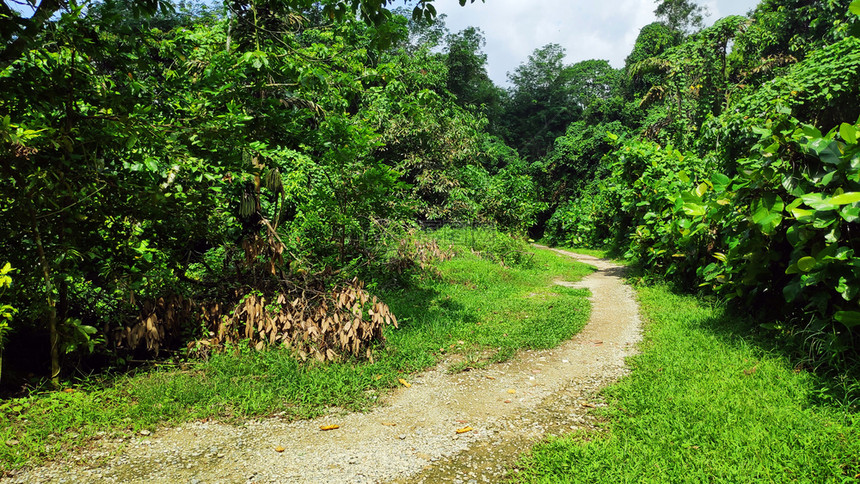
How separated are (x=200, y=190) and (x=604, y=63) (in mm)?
42667

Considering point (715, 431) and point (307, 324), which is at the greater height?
point (307, 324)

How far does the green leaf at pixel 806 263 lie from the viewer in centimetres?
346

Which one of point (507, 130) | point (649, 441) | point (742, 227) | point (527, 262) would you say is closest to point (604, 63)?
point (507, 130)

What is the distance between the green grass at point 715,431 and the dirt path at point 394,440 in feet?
0.97

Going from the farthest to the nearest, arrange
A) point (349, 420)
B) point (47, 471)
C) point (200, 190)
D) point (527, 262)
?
point (527, 262) → point (200, 190) → point (349, 420) → point (47, 471)

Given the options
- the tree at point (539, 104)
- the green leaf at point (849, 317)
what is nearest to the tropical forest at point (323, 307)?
the green leaf at point (849, 317)

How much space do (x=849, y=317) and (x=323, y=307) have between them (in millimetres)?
4419

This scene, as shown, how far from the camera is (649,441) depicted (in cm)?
289

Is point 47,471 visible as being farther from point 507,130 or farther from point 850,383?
point 507,130

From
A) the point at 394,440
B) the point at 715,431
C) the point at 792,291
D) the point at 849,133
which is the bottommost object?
the point at 394,440

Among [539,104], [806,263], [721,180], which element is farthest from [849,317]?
[539,104]

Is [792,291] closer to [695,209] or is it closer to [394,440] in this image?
[695,209]

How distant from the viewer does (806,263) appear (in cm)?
349

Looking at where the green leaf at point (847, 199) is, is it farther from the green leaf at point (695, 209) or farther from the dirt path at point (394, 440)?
the green leaf at point (695, 209)
